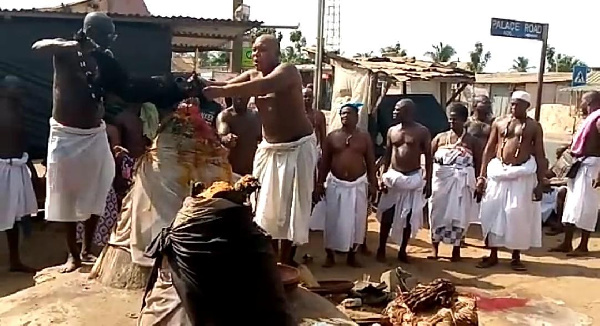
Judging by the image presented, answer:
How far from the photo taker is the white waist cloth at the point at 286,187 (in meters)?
6.08

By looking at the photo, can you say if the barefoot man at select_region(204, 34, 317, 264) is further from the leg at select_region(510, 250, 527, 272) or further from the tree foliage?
the tree foliage

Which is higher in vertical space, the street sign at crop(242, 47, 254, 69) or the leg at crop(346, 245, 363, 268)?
the street sign at crop(242, 47, 254, 69)

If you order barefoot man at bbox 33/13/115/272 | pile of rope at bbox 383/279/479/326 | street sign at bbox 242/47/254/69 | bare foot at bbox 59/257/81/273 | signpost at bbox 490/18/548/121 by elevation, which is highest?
signpost at bbox 490/18/548/121

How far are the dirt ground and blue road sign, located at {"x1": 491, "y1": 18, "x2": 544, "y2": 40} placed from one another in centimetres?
255

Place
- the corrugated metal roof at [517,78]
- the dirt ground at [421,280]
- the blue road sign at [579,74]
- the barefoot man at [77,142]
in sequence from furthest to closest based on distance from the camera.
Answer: the corrugated metal roof at [517,78], the blue road sign at [579,74], the barefoot man at [77,142], the dirt ground at [421,280]

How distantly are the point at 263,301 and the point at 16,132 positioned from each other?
4.97 m

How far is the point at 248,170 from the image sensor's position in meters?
7.18

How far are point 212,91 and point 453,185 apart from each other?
11.3 feet

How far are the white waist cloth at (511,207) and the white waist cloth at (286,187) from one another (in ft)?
7.22

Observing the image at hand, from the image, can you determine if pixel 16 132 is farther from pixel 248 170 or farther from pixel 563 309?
pixel 563 309

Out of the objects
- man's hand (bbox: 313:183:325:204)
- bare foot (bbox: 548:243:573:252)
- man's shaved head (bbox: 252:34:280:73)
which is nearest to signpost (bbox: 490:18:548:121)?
bare foot (bbox: 548:243:573:252)

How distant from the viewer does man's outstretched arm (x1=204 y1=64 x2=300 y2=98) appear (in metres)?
5.30

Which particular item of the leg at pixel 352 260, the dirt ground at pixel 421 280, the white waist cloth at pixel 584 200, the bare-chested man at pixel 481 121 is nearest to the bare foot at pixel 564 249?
the dirt ground at pixel 421 280

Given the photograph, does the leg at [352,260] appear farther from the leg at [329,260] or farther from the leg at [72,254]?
the leg at [72,254]
